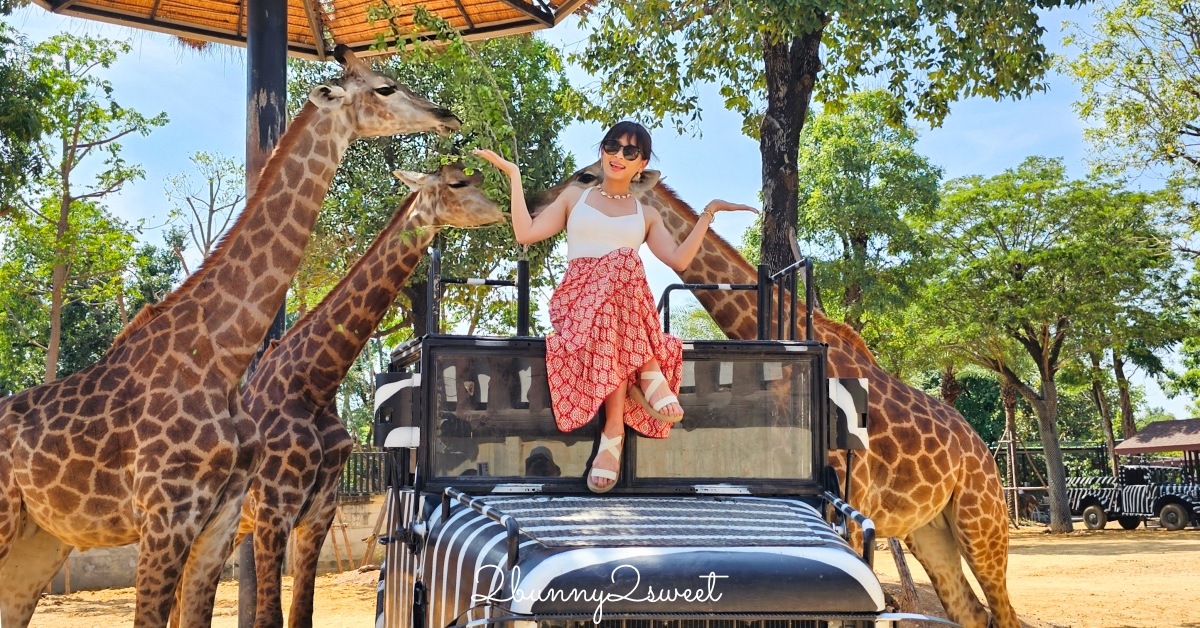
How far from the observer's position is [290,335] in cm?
853

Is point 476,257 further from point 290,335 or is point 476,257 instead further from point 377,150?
point 290,335

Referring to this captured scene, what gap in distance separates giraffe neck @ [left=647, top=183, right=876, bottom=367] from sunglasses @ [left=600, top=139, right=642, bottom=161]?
2303 mm

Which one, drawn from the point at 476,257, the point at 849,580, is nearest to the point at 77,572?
the point at 476,257

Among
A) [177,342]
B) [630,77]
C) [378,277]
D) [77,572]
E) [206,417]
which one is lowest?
[77,572]

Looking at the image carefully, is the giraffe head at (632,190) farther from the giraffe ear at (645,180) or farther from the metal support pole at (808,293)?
the metal support pole at (808,293)

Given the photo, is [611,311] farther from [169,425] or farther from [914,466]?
[914,466]

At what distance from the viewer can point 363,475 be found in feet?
62.2

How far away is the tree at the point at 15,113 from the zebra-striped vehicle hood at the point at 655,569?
38.0 feet

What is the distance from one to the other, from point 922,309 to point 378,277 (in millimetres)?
19009

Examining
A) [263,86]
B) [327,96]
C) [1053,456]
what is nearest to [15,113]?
[263,86]

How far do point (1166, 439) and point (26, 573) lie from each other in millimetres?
30383

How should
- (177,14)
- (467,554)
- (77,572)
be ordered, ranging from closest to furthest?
1. (467,554)
2. (177,14)
3. (77,572)

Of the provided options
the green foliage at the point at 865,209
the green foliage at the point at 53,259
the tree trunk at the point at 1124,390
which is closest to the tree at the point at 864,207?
the green foliage at the point at 865,209

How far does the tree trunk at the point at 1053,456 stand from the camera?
25.8 m
